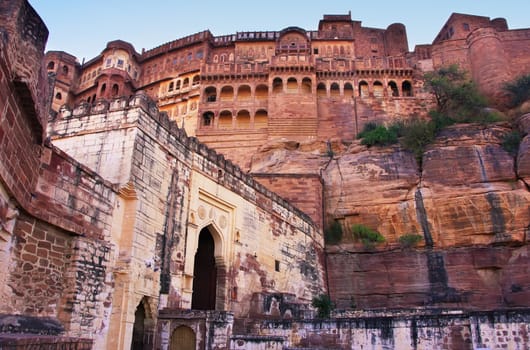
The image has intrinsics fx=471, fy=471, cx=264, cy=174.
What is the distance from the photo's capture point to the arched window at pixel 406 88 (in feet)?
118

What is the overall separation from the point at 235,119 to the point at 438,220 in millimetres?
18665

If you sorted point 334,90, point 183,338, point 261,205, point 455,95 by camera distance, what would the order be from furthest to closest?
1. point 334,90
2. point 455,95
3. point 261,205
4. point 183,338

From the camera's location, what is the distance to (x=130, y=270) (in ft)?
33.0

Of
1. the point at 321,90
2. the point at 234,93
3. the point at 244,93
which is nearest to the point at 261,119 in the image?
the point at 244,93

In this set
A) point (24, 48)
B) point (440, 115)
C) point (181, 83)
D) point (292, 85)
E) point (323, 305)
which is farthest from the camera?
point (181, 83)

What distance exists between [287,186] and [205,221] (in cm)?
866

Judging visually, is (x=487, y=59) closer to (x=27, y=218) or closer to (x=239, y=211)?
(x=239, y=211)

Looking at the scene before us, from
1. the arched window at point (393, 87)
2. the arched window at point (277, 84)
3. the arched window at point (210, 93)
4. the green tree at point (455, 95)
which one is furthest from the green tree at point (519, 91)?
the arched window at point (210, 93)

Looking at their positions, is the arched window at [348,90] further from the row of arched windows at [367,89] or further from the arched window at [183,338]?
the arched window at [183,338]

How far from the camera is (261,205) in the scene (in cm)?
1661

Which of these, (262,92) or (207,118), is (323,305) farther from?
(262,92)

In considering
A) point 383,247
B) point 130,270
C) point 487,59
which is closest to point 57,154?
point 130,270

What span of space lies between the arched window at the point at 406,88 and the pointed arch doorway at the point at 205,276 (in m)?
25.7

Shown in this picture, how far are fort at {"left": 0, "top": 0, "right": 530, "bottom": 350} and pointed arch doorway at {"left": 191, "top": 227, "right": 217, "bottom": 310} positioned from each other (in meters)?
0.05
